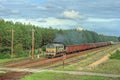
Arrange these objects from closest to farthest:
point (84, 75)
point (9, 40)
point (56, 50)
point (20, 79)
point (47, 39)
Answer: point (20, 79) < point (84, 75) < point (56, 50) < point (9, 40) < point (47, 39)

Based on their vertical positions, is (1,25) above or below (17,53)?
above

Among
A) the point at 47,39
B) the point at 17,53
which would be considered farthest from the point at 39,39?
the point at 17,53

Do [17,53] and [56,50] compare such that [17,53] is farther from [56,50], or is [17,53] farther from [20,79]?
[20,79]

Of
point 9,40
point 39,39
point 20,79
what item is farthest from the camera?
point 39,39

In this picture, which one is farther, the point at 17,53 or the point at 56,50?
the point at 17,53

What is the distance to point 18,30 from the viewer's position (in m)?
97.0

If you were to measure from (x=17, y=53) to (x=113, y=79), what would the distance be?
4131 centimetres

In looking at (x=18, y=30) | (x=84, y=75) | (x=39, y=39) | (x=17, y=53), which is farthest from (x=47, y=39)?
(x=84, y=75)

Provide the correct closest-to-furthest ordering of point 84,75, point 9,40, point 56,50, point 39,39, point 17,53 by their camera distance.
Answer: point 84,75, point 56,50, point 17,53, point 9,40, point 39,39

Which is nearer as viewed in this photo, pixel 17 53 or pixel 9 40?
pixel 17 53

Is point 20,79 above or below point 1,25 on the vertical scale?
below

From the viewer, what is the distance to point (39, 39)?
115938mm

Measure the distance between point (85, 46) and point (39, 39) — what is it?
2420cm

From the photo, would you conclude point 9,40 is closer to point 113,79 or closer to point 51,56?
point 51,56
